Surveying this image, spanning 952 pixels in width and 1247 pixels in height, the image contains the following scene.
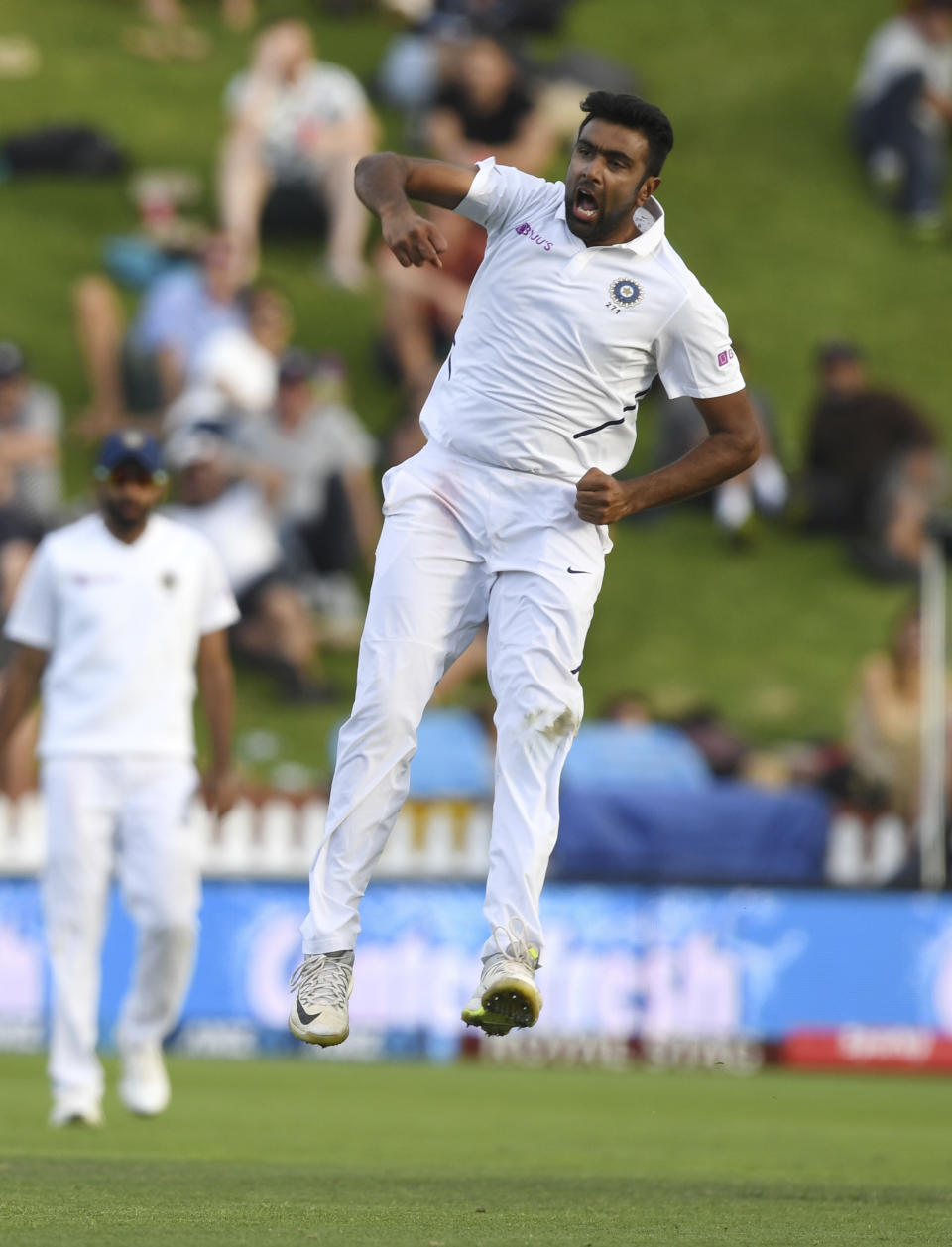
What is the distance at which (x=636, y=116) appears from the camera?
685 centimetres

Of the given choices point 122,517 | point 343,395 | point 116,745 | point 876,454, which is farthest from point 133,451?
point 343,395

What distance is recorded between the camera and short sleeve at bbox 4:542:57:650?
32.2 feet

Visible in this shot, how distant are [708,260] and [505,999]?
17781 millimetres

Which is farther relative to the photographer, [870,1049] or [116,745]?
[870,1049]

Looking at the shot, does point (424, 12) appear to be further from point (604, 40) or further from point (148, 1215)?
point (148, 1215)

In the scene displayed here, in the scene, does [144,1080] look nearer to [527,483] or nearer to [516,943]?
[516,943]

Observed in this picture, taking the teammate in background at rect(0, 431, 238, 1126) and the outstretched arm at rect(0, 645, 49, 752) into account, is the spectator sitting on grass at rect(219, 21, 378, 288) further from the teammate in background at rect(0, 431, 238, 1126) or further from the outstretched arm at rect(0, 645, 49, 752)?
the outstretched arm at rect(0, 645, 49, 752)

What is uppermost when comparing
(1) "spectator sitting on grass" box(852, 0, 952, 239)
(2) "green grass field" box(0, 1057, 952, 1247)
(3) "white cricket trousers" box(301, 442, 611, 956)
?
(1) "spectator sitting on grass" box(852, 0, 952, 239)

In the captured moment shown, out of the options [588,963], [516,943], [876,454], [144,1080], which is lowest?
[144,1080]

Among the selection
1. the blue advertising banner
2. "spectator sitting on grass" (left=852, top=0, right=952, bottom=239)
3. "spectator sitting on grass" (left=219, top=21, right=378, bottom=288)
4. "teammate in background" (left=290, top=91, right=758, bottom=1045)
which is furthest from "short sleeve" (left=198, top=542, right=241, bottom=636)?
"spectator sitting on grass" (left=852, top=0, right=952, bottom=239)

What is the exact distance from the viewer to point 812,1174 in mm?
8156

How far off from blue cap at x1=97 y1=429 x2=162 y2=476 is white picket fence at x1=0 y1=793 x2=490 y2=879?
5372mm

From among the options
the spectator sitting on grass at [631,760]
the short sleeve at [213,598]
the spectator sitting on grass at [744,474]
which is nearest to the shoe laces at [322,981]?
the short sleeve at [213,598]

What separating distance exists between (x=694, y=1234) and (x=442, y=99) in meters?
16.0
